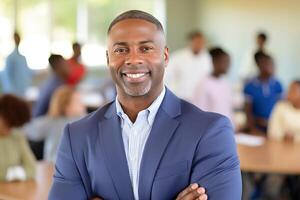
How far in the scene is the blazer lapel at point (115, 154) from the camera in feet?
6.01

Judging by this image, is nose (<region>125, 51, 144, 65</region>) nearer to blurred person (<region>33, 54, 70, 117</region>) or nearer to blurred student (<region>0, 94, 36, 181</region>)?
blurred student (<region>0, 94, 36, 181</region>)

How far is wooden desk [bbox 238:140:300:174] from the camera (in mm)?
4066

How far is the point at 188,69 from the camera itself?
7.24 metres

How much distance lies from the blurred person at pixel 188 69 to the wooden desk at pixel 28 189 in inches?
147

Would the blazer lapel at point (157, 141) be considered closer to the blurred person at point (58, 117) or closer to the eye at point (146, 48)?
the eye at point (146, 48)

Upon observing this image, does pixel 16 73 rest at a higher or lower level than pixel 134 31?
lower

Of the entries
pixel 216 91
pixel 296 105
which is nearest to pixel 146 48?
pixel 216 91

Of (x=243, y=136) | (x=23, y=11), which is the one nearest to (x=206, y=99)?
(x=243, y=136)

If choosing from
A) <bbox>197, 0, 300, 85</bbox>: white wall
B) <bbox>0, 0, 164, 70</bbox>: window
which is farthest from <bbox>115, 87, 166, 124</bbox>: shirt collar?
<bbox>197, 0, 300, 85</bbox>: white wall

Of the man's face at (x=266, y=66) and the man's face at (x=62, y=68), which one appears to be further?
the man's face at (x=62, y=68)

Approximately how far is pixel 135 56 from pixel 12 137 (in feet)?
6.39

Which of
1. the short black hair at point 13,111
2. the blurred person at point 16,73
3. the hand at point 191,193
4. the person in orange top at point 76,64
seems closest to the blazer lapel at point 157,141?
the hand at point 191,193

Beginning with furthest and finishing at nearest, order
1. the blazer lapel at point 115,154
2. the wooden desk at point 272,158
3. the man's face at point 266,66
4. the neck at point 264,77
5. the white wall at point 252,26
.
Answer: the white wall at point 252,26, the neck at point 264,77, the man's face at point 266,66, the wooden desk at point 272,158, the blazer lapel at point 115,154

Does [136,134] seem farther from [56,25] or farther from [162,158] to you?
[56,25]
